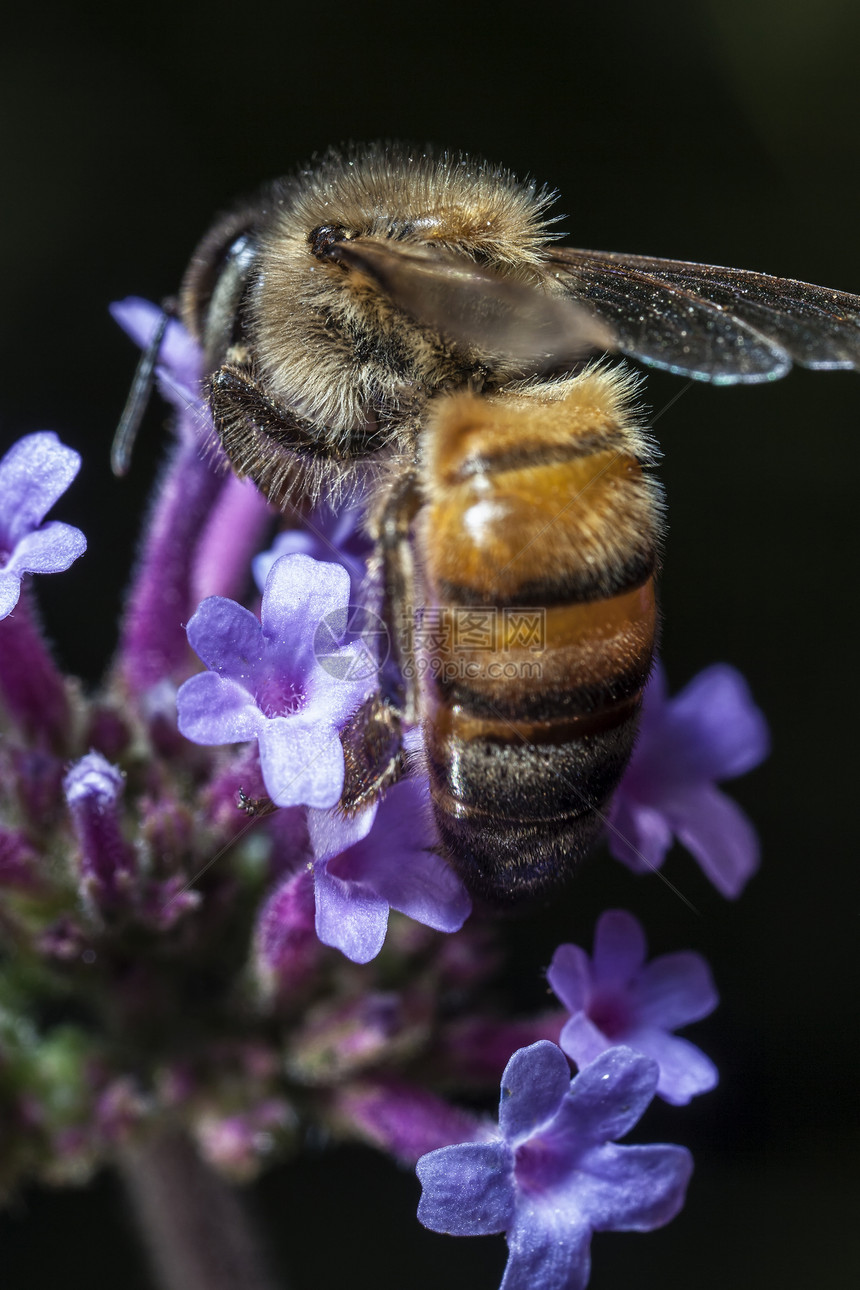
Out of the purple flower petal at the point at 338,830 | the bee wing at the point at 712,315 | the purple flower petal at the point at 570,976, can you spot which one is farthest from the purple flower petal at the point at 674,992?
the bee wing at the point at 712,315

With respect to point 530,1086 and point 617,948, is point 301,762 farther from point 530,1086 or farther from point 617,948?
point 617,948

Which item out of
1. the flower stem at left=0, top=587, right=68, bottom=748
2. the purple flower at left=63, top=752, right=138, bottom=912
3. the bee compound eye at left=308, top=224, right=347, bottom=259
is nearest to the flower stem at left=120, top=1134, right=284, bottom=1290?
the purple flower at left=63, top=752, right=138, bottom=912

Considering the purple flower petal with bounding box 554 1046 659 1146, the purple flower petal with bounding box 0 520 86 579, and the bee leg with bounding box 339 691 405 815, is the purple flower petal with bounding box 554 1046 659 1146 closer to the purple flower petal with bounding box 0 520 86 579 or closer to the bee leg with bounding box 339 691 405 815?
the bee leg with bounding box 339 691 405 815

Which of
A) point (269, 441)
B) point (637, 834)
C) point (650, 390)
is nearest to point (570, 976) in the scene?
point (637, 834)

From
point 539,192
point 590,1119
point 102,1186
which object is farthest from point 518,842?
point 102,1186

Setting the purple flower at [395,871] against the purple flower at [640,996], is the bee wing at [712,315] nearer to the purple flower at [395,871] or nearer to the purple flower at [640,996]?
the purple flower at [395,871]
